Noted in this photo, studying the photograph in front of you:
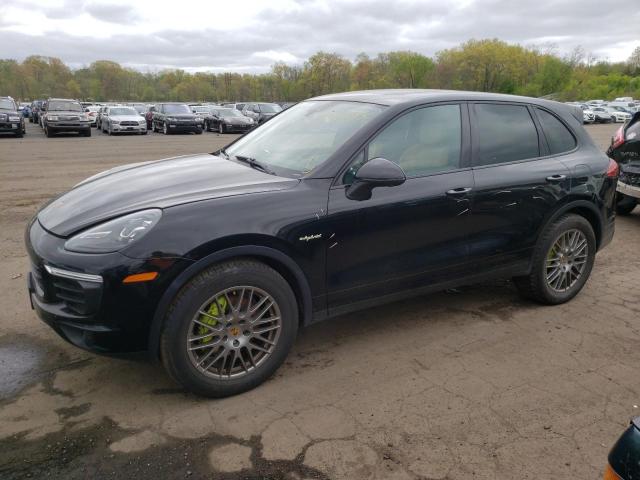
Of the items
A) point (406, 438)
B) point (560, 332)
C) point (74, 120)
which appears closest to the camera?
point (406, 438)

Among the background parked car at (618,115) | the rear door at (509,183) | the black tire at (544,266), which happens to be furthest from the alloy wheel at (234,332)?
the background parked car at (618,115)

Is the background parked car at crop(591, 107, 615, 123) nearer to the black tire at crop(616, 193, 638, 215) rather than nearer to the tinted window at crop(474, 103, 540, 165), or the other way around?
the black tire at crop(616, 193, 638, 215)

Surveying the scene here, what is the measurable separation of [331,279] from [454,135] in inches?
58.8

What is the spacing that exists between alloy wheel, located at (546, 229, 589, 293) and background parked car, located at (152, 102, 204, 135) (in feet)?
84.1

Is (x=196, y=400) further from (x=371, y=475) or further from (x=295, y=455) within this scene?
(x=371, y=475)

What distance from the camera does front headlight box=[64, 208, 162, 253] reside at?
276 cm

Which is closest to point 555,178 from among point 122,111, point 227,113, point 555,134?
point 555,134

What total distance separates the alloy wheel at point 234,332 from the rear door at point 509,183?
1.69m

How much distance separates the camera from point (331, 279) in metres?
3.31

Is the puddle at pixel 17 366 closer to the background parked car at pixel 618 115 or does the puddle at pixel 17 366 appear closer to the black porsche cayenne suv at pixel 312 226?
the black porsche cayenne suv at pixel 312 226

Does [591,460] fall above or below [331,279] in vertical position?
below

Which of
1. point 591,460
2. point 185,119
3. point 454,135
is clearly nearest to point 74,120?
point 185,119

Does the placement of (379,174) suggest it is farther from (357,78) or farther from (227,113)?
(357,78)

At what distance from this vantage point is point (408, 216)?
11.5 feet
